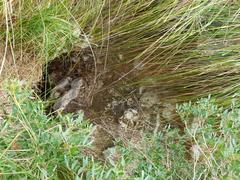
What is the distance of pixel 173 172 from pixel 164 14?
0.48 meters

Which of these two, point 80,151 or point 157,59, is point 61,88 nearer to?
point 157,59

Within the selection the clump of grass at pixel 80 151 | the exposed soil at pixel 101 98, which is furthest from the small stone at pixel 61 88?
the clump of grass at pixel 80 151

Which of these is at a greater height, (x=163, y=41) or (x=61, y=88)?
(x=163, y=41)

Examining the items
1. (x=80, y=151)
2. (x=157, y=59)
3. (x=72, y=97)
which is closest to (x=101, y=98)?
(x=72, y=97)

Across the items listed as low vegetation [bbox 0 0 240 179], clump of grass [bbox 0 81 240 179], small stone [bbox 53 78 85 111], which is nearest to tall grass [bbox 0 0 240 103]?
low vegetation [bbox 0 0 240 179]

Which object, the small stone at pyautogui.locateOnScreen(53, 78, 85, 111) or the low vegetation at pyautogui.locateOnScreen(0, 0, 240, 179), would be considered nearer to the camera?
the low vegetation at pyautogui.locateOnScreen(0, 0, 240, 179)

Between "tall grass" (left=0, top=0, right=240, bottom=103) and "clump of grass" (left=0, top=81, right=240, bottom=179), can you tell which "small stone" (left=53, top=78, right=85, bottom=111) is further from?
"clump of grass" (left=0, top=81, right=240, bottom=179)

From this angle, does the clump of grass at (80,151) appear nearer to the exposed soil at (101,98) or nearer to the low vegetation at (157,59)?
the low vegetation at (157,59)

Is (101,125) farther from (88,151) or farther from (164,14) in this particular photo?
(164,14)

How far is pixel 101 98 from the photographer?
1237mm

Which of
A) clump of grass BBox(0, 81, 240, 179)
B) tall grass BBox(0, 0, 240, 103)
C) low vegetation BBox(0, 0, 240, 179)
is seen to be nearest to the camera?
clump of grass BBox(0, 81, 240, 179)

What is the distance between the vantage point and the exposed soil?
1.19 m

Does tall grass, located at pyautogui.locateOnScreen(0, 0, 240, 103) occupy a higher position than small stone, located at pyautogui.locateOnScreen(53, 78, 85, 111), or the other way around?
tall grass, located at pyautogui.locateOnScreen(0, 0, 240, 103)

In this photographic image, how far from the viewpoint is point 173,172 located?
916 millimetres
